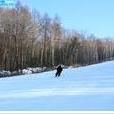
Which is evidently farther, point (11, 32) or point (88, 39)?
point (88, 39)

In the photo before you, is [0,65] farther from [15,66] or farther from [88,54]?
[88,54]

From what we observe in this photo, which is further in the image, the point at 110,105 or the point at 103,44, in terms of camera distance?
the point at 103,44

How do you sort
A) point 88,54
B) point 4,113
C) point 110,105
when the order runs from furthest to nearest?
point 88,54 → point 110,105 → point 4,113

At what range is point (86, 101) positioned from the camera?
12.4 metres

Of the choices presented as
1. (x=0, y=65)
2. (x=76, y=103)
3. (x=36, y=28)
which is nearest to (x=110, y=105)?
(x=76, y=103)

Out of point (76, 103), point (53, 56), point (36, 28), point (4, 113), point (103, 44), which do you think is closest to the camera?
point (4, 113)

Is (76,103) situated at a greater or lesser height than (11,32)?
lesser

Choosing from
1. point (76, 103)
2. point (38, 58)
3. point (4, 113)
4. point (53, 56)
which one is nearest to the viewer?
point (4, 113)

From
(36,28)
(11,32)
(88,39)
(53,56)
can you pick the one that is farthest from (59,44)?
(88,39)

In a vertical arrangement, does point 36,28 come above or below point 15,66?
above

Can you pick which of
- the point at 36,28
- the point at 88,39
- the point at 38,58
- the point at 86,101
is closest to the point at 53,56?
the point at 38,58

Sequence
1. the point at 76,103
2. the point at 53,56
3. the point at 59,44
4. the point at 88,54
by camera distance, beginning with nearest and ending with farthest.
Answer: the point at 76,103, the point at 53,56, the point at 59,44, the point at 88,54

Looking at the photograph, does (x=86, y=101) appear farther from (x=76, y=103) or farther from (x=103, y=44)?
(x=103, y=44)

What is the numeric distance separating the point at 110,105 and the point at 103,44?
A: 4824 inches
